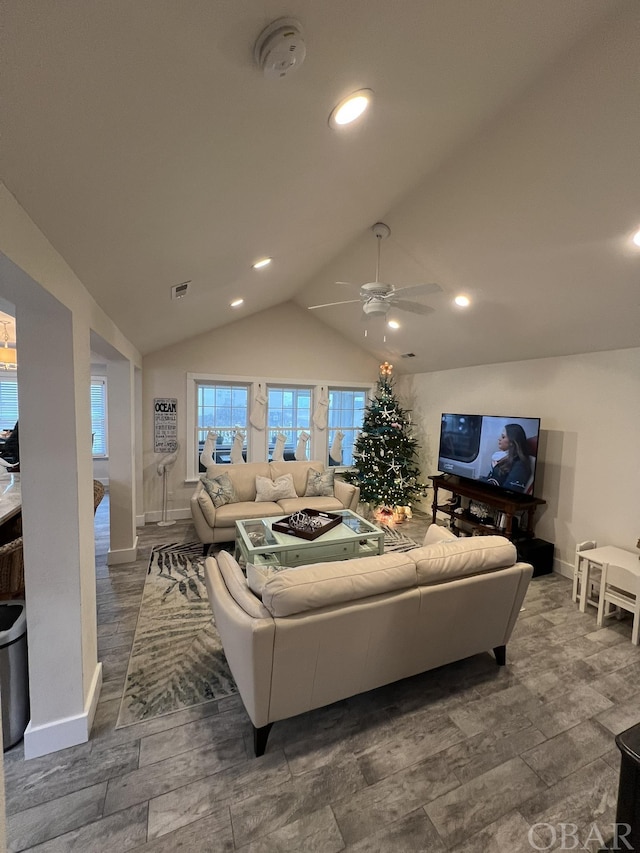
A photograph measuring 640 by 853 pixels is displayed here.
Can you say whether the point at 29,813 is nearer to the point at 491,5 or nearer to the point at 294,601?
the point at 294,601

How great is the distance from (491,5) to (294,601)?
2.40 metres

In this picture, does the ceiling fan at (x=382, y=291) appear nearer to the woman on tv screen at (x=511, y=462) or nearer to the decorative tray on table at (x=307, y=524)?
the woman on tv screen at (x=511, y=462)

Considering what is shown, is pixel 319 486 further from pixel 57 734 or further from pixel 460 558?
pixel 57 734

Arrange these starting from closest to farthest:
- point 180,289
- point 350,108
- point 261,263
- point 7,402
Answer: point 350,108
point 180,289
point 261,263
point 7,402

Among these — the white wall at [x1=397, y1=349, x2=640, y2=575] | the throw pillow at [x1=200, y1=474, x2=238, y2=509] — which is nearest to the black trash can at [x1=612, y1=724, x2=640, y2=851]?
the white wall at [x1=397, y1=349, x2=640, y2=575]

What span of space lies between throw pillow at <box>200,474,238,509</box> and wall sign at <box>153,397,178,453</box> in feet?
3.30

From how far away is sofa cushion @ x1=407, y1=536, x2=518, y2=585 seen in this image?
6.62 ft

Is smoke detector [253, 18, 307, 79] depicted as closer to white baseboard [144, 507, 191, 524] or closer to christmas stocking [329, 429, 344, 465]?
white baseboard [144, 507, 191, 524]

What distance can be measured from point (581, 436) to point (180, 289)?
397 centimetres

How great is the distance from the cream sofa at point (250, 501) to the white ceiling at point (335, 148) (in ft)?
6.43

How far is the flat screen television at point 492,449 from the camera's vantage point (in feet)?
12.5

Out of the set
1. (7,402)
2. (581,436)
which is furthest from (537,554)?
(7,402)

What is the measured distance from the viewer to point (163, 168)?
1.22m

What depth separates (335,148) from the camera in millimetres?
1655
